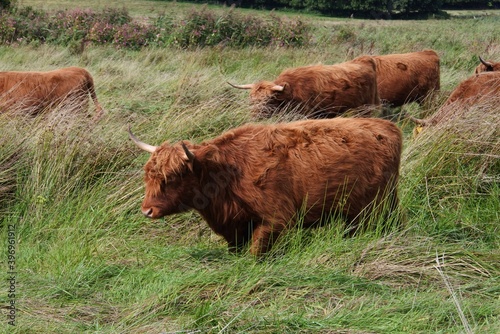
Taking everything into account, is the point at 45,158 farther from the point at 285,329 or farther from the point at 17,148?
the point at 285,329

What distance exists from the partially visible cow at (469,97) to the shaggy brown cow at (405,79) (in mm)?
2426

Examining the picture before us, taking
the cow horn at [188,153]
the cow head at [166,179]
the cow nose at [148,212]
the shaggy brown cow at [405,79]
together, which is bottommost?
the shaggy brown cow at [405,79]

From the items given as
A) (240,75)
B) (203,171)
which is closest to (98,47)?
(240,75)

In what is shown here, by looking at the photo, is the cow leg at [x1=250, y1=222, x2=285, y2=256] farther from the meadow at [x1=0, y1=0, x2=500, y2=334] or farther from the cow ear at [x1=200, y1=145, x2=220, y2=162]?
the cow ear at [x1=200, y1=145, x2=220, y2=162]

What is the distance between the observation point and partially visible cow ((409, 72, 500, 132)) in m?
6.13

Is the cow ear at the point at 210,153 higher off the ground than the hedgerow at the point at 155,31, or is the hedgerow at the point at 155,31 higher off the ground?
the cow ear at the point at 210,153

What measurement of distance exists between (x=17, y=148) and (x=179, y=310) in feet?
7.89

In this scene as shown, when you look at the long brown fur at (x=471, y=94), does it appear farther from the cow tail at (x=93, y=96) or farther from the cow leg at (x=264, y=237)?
the cow tail at (x=93, y=96)

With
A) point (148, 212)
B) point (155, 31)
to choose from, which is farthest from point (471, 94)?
point (155, 31)

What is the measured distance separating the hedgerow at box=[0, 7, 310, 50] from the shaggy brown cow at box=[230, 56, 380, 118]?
6.15 metres

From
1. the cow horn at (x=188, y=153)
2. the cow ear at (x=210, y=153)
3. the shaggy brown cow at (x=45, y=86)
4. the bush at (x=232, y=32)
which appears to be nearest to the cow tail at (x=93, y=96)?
the shaggy brown cow at (x=45, y=86)

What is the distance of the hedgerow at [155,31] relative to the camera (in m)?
14.6

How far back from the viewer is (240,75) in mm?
10336

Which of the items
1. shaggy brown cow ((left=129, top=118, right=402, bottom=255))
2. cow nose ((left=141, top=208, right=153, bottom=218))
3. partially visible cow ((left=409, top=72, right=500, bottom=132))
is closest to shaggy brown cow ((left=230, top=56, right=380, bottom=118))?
partially visible cow ((left=409, top=72, right=500, bottom=132))
